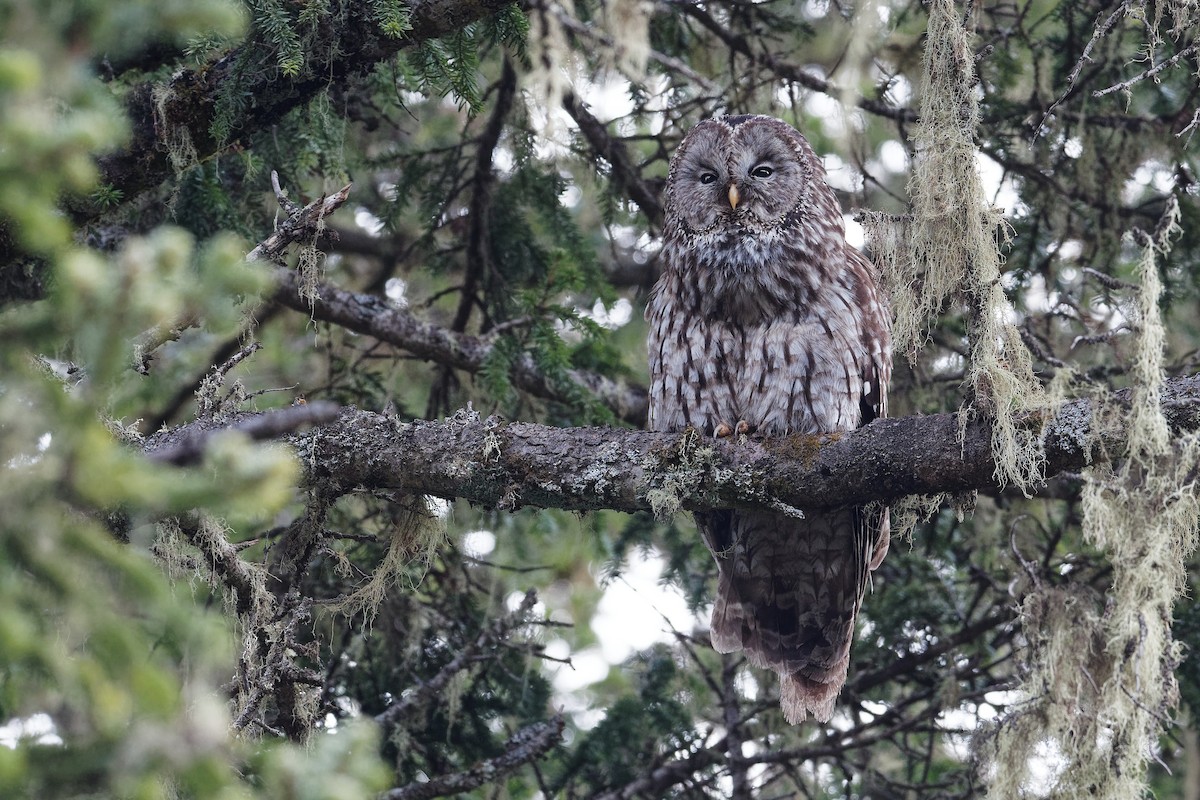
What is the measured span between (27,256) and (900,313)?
2.42 metres

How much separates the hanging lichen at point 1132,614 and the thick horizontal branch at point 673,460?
0.30 ft

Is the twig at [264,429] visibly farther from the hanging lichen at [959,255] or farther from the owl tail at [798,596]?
the owl tail at [798,596]

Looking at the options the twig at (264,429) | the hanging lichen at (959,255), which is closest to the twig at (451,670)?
the hanging lichen at (959,255)

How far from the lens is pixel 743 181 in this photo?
4.60m

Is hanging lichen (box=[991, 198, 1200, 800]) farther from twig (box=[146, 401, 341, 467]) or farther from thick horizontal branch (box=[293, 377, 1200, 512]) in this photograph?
twig (box=[146, 401, 341, 467])

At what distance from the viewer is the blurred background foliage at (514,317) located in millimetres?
3168

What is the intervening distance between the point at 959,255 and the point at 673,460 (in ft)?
3.23

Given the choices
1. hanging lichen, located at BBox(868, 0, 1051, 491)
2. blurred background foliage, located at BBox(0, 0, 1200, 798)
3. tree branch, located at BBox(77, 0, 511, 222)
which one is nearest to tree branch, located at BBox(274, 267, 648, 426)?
blurred background foliage, located at BBox(0, 0, 1200, 798)

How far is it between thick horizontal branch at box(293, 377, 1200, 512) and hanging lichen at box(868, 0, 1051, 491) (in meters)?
0.09

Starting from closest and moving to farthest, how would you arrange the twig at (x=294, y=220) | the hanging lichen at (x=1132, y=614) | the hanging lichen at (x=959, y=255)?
the hanging lichen at (x=1132, y=614)
the hanging lichen at (x=959, y=255)
the twig at (x=294, y=220)

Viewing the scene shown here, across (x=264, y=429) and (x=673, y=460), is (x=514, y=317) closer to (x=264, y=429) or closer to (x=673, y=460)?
(x=673, y=460)

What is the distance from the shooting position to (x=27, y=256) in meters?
3.23

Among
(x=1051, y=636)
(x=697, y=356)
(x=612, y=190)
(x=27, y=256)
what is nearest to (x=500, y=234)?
(x=612, y=190)

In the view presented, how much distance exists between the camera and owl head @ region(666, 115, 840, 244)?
4.55 metres
